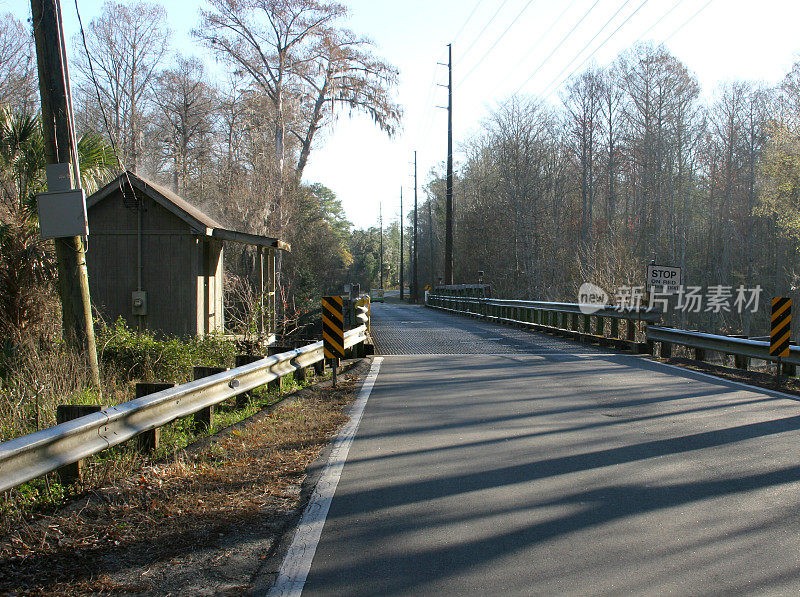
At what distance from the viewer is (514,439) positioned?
6.82 m

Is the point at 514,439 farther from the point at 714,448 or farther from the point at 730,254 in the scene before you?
the point at 730,254

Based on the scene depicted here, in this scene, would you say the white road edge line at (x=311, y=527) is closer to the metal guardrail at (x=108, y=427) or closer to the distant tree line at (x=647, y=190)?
the metal guardrail at (x=108, y=427)

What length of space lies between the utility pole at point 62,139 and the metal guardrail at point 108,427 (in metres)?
1.93

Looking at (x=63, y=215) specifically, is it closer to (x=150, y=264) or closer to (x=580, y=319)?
(x=150, y=264)

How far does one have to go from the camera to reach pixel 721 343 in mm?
12414

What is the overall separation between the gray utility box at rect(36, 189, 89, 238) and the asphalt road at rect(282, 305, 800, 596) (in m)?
4.09

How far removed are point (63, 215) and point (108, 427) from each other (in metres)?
3.66

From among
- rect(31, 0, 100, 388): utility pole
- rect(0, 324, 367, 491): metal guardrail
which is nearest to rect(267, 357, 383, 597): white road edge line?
rect(0, 324, 367, 491): metal guardrail

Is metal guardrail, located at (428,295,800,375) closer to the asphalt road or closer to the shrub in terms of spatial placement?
the asphalt road

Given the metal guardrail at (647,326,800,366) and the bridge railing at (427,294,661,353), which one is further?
the bridge railing at (427,294,661,353)

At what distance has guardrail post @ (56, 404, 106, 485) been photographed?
16.5 feet

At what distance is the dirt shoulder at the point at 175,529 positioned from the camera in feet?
11.9

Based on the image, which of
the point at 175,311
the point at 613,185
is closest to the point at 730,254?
the point at 613,185

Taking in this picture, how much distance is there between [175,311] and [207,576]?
12.0 metres
